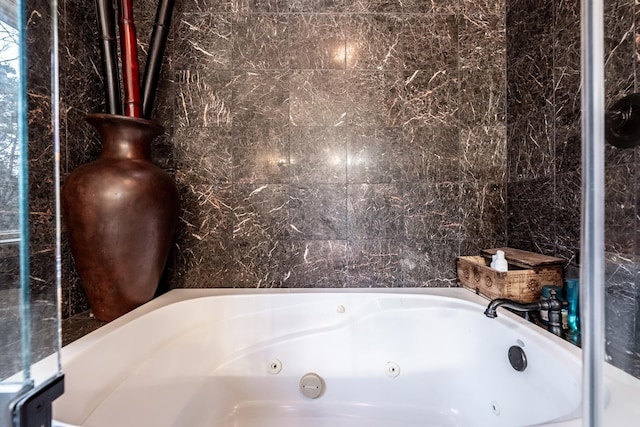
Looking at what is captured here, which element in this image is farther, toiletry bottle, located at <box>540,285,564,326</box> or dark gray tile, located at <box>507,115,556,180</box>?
dark gray tile, located at <box>507,115,556,180</box>

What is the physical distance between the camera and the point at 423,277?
145 centimetres

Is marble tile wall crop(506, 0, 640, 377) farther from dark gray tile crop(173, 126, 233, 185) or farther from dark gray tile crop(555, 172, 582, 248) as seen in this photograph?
dark gray tile crop(173, 126, 233, 185)

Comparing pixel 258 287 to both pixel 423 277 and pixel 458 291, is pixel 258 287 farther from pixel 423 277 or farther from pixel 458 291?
pixel 458 291

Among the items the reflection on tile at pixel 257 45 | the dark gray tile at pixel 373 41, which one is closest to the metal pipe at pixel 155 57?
the reflection on tile at pixel 257 45

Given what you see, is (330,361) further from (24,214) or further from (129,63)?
(129,63)

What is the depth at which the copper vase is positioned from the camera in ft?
3.14

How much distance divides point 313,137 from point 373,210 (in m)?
0.47

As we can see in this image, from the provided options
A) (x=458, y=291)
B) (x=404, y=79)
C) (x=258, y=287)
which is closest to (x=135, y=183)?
(x=258, y=287)

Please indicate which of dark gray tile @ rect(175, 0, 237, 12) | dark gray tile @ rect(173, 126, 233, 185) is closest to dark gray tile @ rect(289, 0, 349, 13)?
dark gray tile @ rect(175, 0, 237, 12)

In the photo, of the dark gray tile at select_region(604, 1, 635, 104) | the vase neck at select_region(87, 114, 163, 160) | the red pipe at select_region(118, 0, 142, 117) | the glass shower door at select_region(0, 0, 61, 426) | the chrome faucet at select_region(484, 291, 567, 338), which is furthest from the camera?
the red pipe at select_region(118, 0, 142, 117)

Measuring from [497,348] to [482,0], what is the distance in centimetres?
161

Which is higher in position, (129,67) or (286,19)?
(286,19)

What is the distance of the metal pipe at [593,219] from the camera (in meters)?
0.53

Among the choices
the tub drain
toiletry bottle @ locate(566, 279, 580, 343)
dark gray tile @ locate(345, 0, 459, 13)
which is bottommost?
the tub drain
